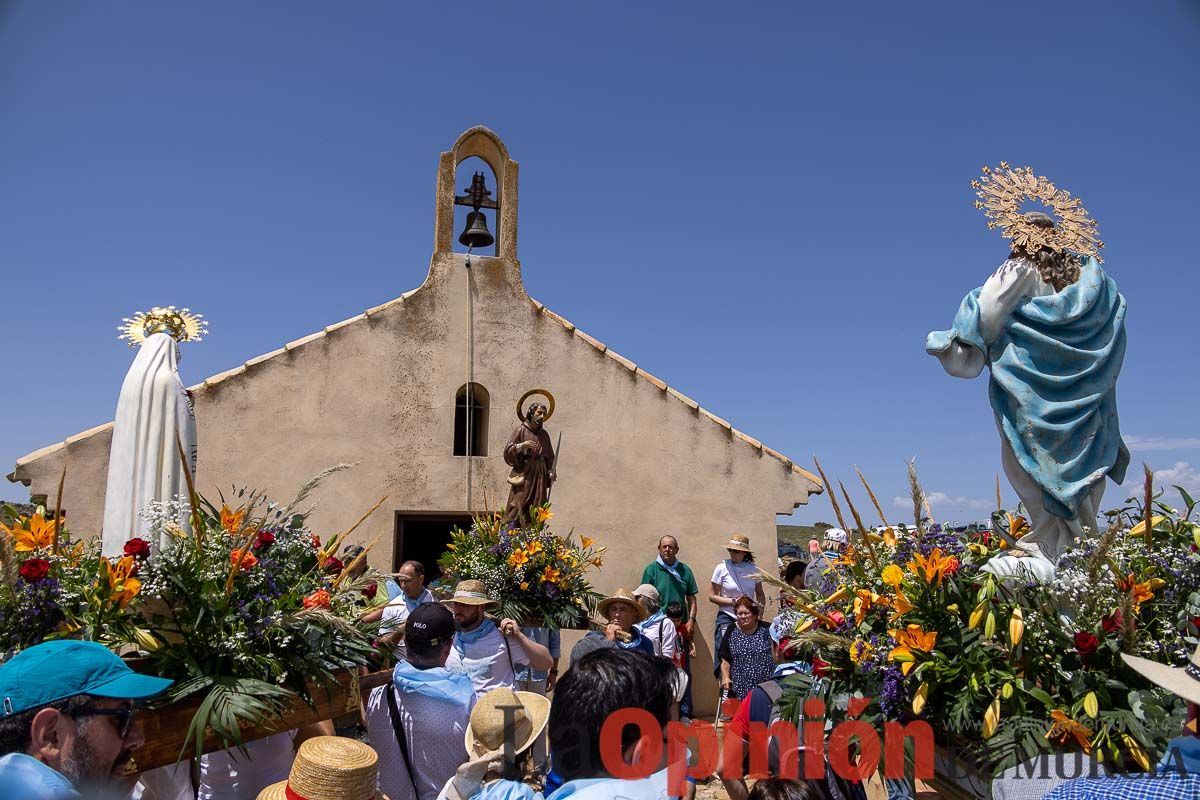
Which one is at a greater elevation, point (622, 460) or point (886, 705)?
point (622, 460)

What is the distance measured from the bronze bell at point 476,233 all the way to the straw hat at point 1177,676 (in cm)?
985

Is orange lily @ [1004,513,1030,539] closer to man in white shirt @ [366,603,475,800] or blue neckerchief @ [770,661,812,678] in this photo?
blue neckerchief @ [770,661,812,678]

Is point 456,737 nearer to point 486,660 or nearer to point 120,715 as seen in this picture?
point 486,660

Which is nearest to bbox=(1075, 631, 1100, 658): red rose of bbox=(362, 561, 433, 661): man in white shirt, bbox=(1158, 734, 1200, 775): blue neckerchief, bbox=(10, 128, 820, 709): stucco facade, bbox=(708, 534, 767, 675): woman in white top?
bbox=(1158, 734, 1200, 775): blue neckerchief

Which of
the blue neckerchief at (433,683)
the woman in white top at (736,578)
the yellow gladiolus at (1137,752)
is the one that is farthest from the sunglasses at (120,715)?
the woman in white top at (736,578)

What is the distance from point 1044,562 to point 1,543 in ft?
14.5

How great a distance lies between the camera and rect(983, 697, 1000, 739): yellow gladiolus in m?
3.19

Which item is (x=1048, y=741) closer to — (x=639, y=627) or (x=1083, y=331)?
(x=1083, y=331)

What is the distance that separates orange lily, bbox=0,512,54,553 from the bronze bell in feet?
27.1

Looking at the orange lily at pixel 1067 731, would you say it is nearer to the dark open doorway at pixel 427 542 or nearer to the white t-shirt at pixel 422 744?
the white t-shirt at pixel 422 744

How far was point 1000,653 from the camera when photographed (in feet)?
11.3

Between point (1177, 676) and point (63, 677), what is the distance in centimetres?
328

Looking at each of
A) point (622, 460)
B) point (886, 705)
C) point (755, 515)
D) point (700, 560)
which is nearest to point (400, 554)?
point (622, 460)

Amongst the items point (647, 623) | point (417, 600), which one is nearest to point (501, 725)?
point (647, 623)
